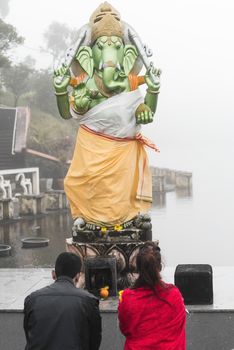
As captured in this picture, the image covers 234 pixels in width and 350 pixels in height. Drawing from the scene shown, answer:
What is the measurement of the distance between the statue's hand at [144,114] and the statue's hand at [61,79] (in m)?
0.79

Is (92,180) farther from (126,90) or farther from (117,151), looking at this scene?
(126,90)

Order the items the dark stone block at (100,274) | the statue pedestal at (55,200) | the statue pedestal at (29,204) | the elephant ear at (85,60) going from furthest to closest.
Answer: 1. the statue pedestal at (55,200)
2. the statue pedestal at (29,204)
3. the elephant ear at (85,60)
4. the dark stone block at (100,274)

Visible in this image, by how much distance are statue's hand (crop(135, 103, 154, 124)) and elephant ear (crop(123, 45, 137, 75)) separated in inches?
16.9

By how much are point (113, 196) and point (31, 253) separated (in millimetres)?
4589

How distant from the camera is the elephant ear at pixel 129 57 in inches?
233

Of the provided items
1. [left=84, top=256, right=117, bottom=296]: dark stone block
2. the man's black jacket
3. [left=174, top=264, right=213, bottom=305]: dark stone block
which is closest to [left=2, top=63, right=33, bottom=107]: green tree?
[left=84, top=256, right=117, bottom=296]: dark stone block

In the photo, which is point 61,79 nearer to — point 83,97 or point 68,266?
point 83,97

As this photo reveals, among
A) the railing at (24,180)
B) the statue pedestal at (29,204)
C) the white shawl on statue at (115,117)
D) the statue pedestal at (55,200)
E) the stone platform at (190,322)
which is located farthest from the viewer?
the statue pedestal at (55,200)

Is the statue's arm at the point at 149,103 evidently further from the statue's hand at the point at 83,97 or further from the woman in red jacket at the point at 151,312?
the woman in red jacket at the point at 151,312

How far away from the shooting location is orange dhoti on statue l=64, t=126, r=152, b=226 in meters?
5.64

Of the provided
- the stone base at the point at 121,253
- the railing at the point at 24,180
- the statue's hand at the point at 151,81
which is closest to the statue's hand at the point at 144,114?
the statue's hand at the point at 151,81

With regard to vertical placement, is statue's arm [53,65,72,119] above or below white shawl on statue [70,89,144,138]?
above

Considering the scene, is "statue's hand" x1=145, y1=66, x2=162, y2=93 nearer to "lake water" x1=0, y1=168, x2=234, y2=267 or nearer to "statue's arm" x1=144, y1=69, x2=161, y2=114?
"statue's arm" x1=144, y1=69, x2=161, y2=114

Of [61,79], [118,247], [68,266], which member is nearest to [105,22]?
[61,79]
